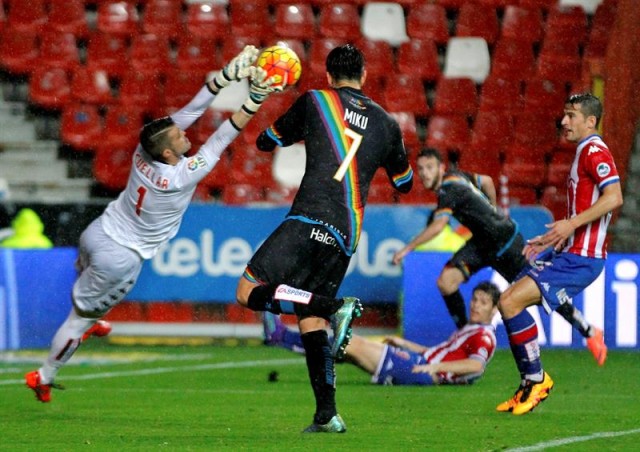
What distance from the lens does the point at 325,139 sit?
22.7 ft

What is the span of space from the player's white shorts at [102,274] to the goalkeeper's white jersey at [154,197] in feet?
0.21

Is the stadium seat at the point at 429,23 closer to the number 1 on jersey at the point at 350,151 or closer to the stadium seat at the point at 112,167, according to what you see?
the stadium seat at the point at 112,167

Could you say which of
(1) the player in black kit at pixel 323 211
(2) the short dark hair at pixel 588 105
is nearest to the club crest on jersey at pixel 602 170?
(2) the short dark hair at pixel 588 105

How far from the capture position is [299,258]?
685 centimetres

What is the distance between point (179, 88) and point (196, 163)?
7.60m

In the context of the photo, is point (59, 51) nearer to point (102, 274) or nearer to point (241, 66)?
point (102, 274)

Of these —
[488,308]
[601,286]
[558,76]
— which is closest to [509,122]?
[558,76]

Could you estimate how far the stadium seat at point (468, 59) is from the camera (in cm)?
1565

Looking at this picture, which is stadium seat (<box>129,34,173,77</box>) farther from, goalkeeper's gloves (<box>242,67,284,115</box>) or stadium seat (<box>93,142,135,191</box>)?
goalkeeper's gloves (<box>242,67,284,115</box>)

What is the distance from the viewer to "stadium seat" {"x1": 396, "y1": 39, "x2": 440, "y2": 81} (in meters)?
15.6

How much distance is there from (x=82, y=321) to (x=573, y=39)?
29.5 ft

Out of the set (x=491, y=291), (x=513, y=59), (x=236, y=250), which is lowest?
(x=236, y=250)

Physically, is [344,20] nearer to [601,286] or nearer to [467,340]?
[601,286]

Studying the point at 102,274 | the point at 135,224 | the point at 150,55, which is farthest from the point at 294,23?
the point at 102,274
